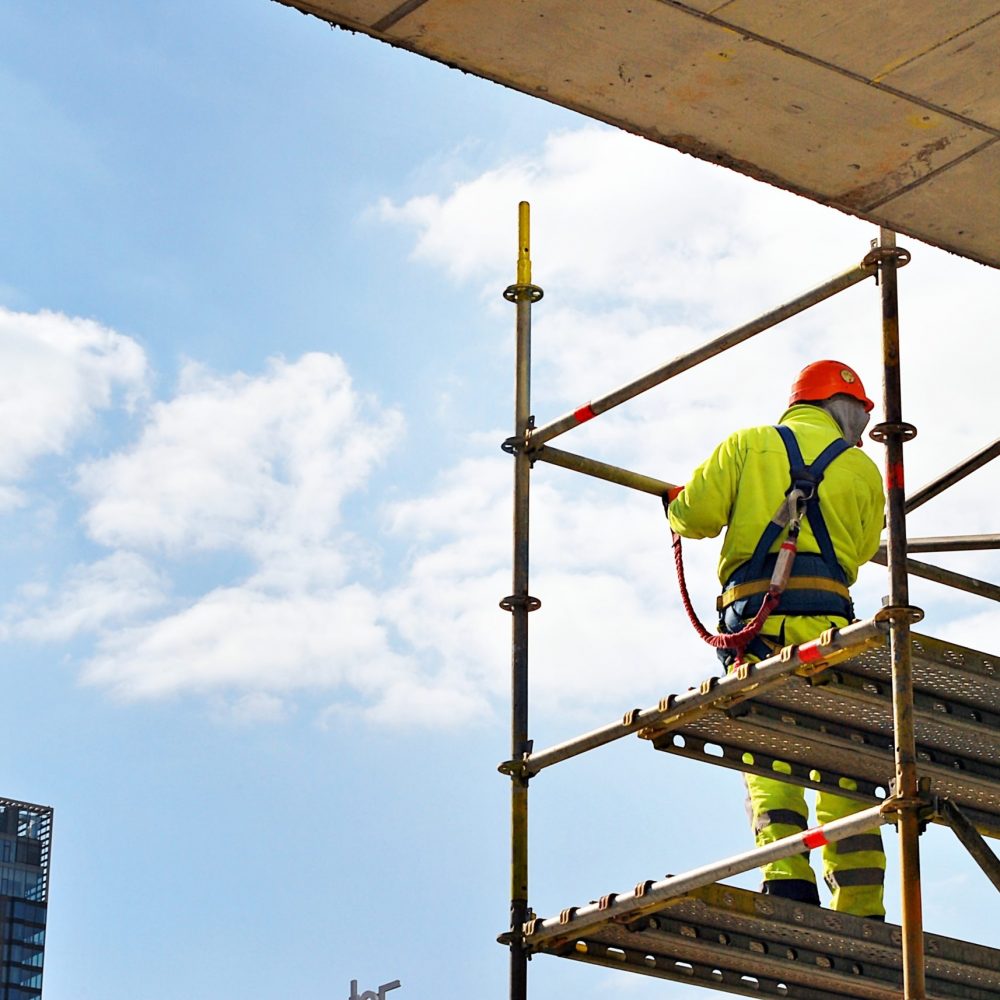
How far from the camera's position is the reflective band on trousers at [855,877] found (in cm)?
803

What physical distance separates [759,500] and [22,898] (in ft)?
356

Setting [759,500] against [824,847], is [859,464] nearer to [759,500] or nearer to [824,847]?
[759,500]

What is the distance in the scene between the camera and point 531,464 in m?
8.77

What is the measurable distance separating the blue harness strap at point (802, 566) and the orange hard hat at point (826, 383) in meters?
0.54

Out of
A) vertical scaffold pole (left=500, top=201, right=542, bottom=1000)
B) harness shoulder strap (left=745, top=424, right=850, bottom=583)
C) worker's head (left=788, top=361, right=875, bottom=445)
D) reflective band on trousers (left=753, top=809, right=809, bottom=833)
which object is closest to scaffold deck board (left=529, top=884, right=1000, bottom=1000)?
vertical scaffold pole (left=500, top=201, right=542, bottom=1000)

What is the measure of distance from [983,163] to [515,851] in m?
3.35

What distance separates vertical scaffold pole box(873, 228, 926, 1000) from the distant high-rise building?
107 metres

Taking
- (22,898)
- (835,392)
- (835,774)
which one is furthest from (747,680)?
(22,898)

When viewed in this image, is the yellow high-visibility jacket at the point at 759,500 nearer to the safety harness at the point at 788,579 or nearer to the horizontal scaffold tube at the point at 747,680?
the safety harness at the point at 788,579

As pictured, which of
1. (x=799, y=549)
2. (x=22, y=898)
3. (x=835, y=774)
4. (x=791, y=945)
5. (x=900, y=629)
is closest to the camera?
(x=900, y=629)

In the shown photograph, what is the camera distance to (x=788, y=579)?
795 centimetres

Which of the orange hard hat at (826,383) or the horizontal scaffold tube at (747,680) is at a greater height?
the orange hard hat at (826,383)

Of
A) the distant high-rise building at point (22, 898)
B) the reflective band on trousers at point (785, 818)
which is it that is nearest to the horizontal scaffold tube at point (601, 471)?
the reflective band on trousers at point (785, 818)

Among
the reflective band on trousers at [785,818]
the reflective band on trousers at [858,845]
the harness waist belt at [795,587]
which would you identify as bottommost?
the reflective band on trousers at [858,845]
